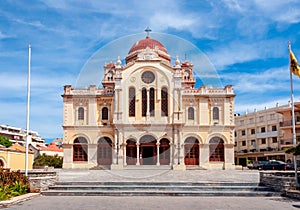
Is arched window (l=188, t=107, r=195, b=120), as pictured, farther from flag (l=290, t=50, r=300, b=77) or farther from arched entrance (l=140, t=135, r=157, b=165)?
flag (l=290, t=50, r=300, b=77)

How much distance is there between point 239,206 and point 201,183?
157 inches

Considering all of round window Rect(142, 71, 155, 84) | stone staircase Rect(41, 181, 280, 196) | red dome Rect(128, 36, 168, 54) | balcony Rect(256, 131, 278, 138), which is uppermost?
red dome Rect(128, 36, 168, 54)

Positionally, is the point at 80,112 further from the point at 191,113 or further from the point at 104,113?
the point at 191,113

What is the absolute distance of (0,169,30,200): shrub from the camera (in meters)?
13.5

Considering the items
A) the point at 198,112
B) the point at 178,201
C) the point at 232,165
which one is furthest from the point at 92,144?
the point at 178,201

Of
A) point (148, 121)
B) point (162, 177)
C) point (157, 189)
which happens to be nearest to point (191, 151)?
point (148, 121)

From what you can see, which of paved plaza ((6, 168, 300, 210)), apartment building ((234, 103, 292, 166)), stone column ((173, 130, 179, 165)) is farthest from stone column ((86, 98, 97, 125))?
apartment building ((234, 103, 292, 166))

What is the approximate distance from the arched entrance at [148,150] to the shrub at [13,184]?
65.8 ft

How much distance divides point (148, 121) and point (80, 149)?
7.31 meters

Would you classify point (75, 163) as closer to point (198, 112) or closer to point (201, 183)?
point (198, 112)

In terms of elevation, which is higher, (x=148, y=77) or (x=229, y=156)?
(x=148, y=77)

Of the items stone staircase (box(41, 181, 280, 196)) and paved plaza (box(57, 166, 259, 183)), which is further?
paved plaza (box(57, 166, 259, 183))

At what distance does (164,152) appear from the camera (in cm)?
3491

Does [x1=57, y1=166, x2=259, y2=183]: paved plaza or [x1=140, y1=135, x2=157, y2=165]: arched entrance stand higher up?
[x1=140, y1=135, x2=157, y2=165]: arched entrance
